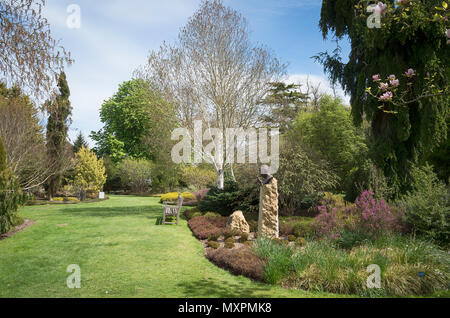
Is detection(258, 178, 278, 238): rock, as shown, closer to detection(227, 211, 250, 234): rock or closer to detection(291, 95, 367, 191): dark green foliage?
detection(227, 211, 250, 234): rock

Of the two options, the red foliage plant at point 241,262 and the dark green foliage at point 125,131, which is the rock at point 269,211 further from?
the dark green foliage at point 125,131

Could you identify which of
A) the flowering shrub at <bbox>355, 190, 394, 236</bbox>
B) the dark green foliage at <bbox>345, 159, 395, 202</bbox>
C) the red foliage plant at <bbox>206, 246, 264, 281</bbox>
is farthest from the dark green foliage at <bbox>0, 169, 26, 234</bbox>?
the dark green foliage at <bbox>345, 159, 395, 202</bbox>

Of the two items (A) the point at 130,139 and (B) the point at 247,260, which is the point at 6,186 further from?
(A) the point at 130,139

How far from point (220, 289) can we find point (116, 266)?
249cm

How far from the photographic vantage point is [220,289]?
509cm

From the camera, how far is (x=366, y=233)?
24.2ft

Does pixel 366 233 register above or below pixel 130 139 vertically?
below

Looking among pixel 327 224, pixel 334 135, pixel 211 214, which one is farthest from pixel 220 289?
pixel 334 135

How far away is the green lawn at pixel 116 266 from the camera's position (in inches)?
193

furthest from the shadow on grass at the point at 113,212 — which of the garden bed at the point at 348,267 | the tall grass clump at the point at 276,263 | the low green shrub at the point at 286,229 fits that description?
the tall grass clump at the point at 276,263

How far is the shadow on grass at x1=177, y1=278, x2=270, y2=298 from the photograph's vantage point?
4.80 meters

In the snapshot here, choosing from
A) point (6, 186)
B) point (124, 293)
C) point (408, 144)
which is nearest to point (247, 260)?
point (124, 293)
